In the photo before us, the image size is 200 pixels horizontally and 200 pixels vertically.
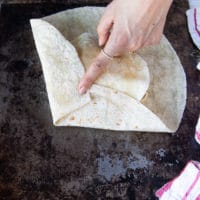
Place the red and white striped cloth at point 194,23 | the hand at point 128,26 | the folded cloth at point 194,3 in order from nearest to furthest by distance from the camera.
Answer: the hand at point 128,26 → the red and white striped cloth at point 194,23 → the folded cloth at point 194,3

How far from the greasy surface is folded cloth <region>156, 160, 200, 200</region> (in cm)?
4

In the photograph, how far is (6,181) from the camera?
1.21 metres

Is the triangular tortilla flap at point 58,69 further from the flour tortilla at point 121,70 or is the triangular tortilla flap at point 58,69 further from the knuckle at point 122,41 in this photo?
the knuckle at point 122,41

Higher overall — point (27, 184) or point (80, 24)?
point (80, 24)

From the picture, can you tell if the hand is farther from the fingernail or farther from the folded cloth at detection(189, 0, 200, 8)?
the folded cloth at detection(189, 0, 200, 8)

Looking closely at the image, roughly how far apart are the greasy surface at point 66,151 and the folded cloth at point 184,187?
0.14ft

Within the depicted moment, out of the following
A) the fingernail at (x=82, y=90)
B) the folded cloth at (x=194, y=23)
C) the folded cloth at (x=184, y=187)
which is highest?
the folded cloth at (x=194, y=23)

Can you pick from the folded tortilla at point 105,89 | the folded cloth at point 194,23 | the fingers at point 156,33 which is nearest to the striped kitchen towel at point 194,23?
the folded cloth at point 194,23

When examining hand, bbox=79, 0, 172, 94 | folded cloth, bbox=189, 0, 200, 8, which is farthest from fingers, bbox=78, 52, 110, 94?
folded cloth, bbox=189, 0, 200, 8

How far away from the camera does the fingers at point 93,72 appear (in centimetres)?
126

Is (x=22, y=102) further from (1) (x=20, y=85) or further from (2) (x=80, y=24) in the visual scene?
(2) (x=80, y=24)

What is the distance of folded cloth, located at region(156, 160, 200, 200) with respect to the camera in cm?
119

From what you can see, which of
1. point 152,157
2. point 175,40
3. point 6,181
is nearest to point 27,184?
point 6,181

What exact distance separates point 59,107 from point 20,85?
19cm
